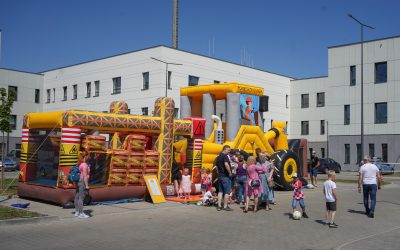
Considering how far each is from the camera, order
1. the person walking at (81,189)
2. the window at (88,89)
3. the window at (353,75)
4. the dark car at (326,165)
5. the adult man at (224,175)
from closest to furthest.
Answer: the person walking at (81,189) → the adult man at (224,175) → the dark car at (326,165) → the window at (353,75) → the window at (88,89)

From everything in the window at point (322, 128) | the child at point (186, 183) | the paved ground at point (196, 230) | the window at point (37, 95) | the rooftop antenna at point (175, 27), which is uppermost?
the rooftop antenna at point (175, 27)

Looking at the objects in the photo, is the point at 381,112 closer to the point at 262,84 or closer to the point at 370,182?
the point at 262,84

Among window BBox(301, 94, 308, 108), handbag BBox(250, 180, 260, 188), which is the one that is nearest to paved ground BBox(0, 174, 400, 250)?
handbag BBox(250, 180, 260, 188)

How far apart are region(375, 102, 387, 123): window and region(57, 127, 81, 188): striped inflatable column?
116 ft

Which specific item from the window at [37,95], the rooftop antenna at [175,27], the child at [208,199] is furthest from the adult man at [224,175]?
the window at [37,95]

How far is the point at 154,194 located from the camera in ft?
50.3

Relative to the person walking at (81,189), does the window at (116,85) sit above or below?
above

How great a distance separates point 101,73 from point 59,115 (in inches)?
1316

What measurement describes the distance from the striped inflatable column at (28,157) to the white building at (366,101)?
3449cm

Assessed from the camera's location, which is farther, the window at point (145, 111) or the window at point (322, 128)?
the window at point (322, 128)

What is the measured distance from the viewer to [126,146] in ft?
50.9

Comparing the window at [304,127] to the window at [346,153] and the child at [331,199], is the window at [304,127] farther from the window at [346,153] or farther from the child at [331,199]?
the child at [331,199]

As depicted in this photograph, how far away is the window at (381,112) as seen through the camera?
42.9 meters

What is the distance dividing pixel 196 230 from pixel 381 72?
37.1m
